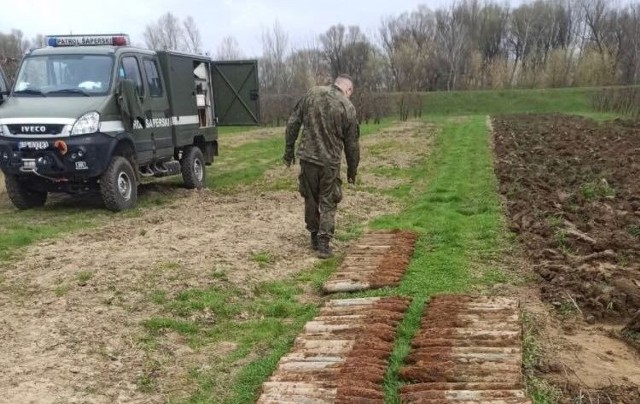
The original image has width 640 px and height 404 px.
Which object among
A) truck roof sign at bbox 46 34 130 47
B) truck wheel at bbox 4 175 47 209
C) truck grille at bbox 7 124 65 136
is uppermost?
truck roof sign at bbox 46 34 130 47

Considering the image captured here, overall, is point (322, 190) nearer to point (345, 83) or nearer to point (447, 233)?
point (345, 83)

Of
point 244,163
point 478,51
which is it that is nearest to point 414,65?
point 478,51

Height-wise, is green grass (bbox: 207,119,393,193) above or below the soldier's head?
below

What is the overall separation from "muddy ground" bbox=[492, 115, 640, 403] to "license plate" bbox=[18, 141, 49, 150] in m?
6.22

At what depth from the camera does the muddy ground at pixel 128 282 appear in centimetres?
409

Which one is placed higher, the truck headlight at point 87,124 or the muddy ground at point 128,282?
the truck headlight at point 87,124

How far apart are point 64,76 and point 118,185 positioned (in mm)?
1772

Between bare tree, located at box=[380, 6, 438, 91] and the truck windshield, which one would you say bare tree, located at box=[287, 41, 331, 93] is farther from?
the truck windshield

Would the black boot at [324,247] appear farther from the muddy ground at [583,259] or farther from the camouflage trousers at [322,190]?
the muddy ground at [583,259]

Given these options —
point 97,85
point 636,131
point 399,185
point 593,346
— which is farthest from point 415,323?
point 636,131

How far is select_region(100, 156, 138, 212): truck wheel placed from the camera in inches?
369

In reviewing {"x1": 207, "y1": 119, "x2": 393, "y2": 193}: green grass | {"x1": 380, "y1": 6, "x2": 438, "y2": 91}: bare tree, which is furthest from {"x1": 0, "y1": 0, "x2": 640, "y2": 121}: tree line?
{"x1": 207, "y1": 119, "x2": 393, "y2": 193}: green grass

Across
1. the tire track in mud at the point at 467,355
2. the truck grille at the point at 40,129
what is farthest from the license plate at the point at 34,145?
the tire track in mud at the point at 467,355

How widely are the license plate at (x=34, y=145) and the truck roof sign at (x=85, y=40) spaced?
6.67 ft
